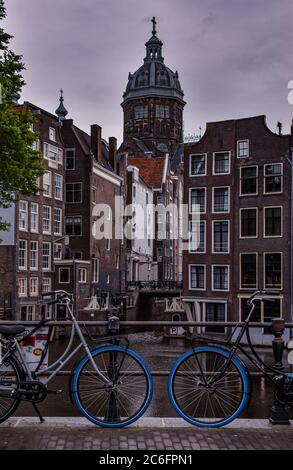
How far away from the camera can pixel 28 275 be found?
35.6m

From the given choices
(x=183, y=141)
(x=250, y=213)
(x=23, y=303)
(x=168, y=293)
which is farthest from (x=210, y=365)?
(x=183, y=141)

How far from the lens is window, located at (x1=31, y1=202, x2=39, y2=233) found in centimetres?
3666

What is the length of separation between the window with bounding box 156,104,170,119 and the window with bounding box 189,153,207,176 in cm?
5443

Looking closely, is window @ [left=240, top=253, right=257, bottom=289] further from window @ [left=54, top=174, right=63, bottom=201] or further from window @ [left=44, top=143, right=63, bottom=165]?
window @ [left=44, top=143, right=63, bottom=165]

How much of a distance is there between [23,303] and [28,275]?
2031mm

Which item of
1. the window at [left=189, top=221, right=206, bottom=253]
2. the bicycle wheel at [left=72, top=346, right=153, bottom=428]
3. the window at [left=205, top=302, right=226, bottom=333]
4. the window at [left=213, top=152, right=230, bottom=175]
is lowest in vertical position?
the window at [left=205, top=302, right=226, bottom=333]

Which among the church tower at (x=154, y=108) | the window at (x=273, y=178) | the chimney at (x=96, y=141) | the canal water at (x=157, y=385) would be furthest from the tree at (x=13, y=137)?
the church tower at (x=154, y=108)

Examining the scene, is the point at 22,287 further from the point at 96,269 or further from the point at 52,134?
the point at 52,134

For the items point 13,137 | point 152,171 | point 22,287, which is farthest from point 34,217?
point 152,171

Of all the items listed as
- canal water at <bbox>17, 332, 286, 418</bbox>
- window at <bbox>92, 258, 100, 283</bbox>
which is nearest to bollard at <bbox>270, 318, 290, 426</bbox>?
canal water at <bbox>17, 332, 286, 418</bbox>

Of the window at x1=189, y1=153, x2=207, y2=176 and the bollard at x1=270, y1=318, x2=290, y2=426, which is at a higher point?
the window at x1=189, y1=153, x2=207, y2=176

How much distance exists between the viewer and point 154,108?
8744 cm

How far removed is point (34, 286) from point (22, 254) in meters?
2.67

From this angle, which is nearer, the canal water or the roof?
the canal water
